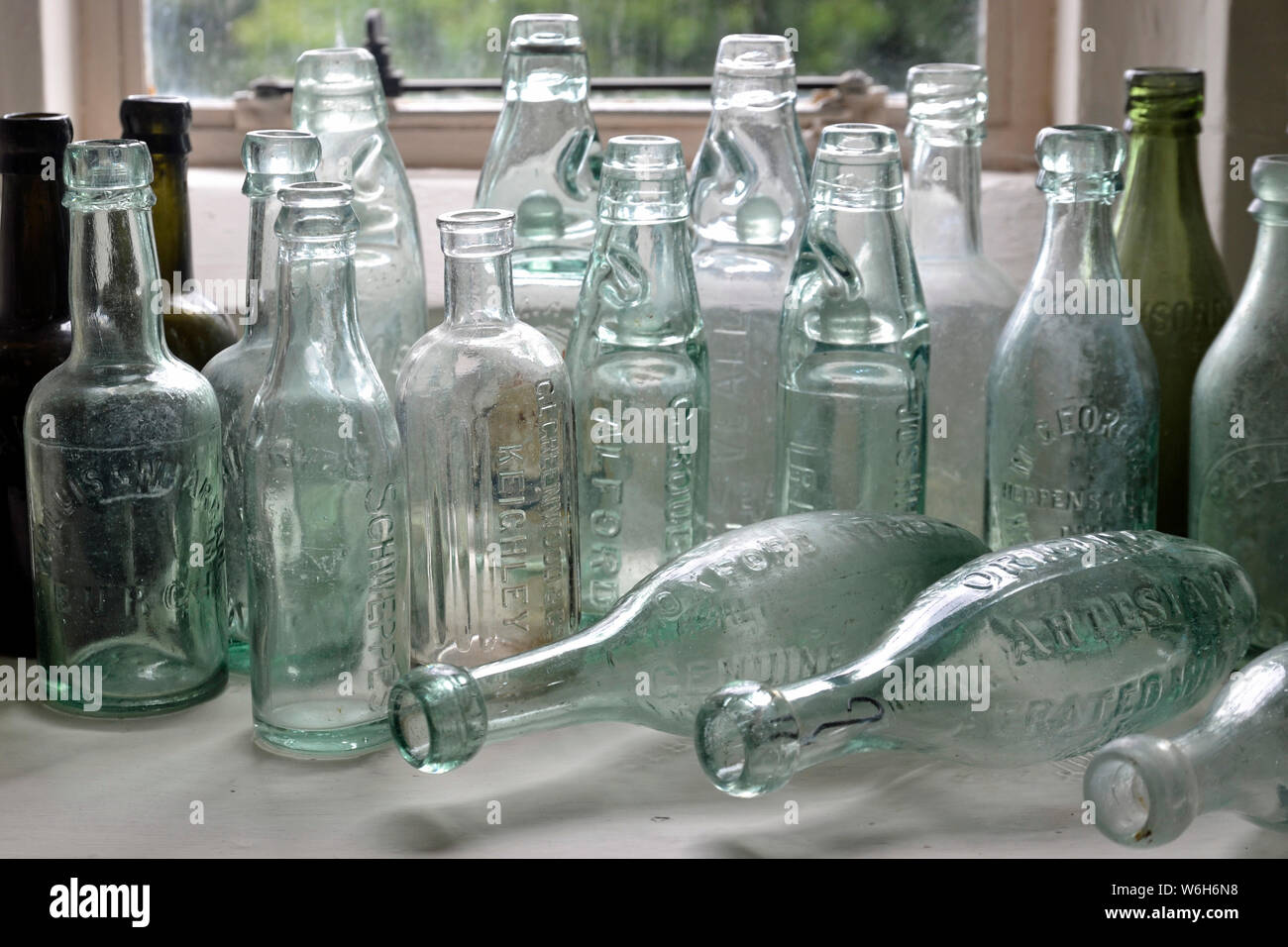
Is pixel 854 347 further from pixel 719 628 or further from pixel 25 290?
pixel 25 290

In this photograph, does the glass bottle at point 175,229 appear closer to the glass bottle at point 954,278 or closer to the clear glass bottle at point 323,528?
the clear glass bottle at point 323,528

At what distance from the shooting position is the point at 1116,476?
954 millimetres

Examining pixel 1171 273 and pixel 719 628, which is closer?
pixel 719 628

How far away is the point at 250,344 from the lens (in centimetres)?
92

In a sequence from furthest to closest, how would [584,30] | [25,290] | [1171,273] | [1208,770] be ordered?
[584,30] → [1171,273] → [25,290] → [1208,770]

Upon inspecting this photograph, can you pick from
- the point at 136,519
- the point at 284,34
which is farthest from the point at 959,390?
the point at 284,34

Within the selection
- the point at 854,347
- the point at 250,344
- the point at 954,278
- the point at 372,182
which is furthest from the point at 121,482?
the point at 954,278

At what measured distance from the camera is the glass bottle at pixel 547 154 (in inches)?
39.9

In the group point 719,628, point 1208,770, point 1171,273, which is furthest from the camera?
point 1171,273

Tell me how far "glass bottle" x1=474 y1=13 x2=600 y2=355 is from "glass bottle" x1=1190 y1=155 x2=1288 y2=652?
1.28 feet

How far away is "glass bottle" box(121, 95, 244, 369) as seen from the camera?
0.96 m

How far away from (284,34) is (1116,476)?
2.86 ft

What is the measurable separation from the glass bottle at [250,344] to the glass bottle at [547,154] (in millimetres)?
170

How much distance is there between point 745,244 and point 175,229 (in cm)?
35
